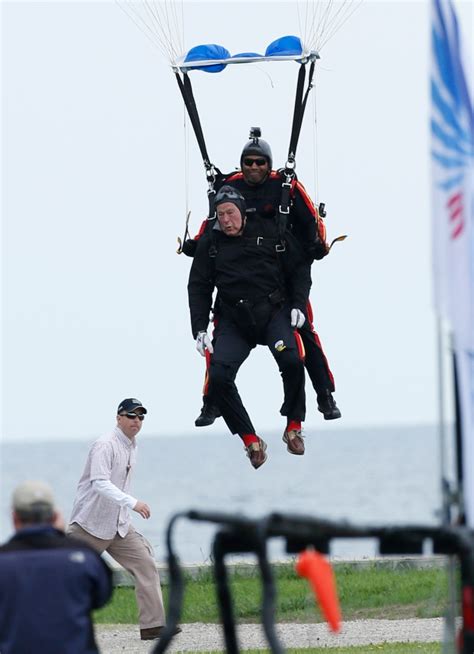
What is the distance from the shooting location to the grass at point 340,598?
15.3 m

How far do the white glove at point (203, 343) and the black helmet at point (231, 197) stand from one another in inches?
39.9

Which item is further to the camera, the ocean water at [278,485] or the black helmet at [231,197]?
the ocean water at [278,485]

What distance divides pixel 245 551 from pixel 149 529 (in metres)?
49.1

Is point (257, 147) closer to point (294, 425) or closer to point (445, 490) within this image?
point (294, 425)

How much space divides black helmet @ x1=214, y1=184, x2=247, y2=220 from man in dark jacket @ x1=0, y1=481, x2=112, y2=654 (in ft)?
16.8

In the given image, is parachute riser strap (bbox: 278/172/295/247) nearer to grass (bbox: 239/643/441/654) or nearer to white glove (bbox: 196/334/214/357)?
white glove (bbox: 196/334/214/357)

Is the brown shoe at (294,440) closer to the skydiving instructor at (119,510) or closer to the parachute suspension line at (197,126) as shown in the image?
the skydiving instructor at (119,510)

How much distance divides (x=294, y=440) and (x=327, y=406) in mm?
379

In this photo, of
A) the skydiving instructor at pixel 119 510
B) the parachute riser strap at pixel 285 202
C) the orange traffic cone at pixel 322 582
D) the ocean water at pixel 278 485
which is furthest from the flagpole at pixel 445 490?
the ocean water at pixel 278 485

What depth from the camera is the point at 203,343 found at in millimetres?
12609

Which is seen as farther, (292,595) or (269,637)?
(292,595)

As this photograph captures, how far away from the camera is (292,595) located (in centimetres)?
1589

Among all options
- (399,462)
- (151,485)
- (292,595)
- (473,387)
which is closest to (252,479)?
(151,485)

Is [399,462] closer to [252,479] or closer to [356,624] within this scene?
[252,479]
